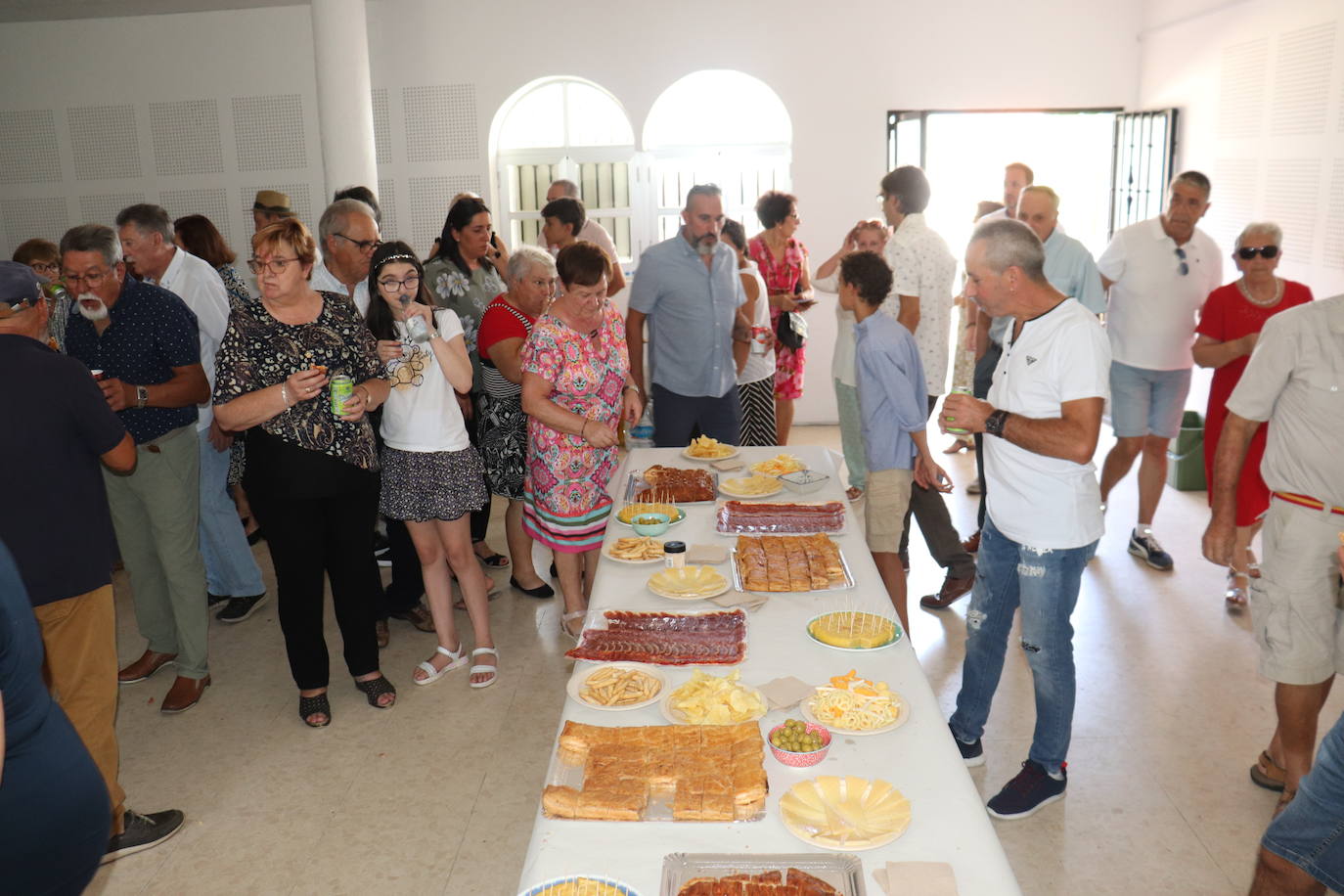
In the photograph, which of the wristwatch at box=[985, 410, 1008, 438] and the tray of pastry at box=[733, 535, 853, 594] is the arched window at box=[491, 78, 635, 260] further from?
the wristwatch at box=[985, 410, 1008, 438]

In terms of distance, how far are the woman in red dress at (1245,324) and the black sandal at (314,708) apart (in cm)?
365

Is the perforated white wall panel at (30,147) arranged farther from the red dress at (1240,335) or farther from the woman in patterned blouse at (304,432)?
the red dress at (1240,335)

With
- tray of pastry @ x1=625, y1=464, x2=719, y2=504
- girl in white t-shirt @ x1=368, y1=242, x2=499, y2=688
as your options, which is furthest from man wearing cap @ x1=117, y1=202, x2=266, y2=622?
tray of pastry @ x1=625, y1=464, x2=719, y2=504

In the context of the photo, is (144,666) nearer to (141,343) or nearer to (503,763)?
(141,343)

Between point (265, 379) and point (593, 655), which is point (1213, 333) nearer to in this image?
point (593, 655)

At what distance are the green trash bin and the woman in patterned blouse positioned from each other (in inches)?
189

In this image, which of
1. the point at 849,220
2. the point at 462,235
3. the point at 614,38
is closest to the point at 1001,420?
the point at 462,235

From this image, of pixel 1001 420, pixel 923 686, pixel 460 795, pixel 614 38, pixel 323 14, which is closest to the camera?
pixel 923 686

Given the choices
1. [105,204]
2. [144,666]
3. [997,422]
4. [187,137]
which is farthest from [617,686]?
[105,204]

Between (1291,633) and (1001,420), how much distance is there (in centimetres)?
102

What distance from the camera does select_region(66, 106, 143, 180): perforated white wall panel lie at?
830 centimetres

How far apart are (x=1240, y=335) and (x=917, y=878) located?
12.3ft

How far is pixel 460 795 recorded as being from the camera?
3.28 meters

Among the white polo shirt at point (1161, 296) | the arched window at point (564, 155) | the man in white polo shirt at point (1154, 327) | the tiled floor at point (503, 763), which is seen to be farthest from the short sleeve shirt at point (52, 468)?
the arched window at point (564, 155)
